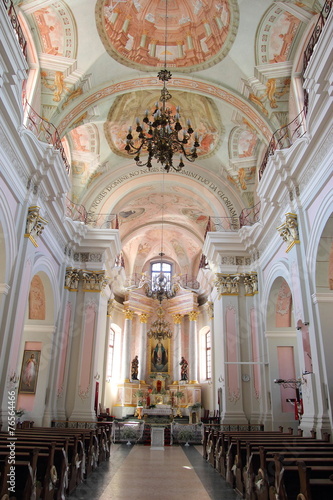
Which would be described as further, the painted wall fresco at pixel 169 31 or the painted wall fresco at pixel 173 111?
the painted wall fresco at pixel 173 111

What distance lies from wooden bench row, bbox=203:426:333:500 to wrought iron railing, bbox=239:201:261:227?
8237mm

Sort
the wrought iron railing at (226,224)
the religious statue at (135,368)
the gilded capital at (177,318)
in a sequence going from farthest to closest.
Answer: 1. the gilded capital at (177,318)
2. the religious statue at (135,368)
3. the wrought iron railing at (226,224)

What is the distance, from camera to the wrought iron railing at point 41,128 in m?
9.45

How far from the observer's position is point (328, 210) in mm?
7414

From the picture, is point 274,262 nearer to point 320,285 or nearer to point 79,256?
point 320,285

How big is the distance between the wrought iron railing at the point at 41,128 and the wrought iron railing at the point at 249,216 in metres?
6.62

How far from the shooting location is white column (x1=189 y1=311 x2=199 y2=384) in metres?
18.8

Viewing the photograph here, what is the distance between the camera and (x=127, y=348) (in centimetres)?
1931

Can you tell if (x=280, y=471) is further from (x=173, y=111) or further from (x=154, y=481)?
(x=173, y=111)

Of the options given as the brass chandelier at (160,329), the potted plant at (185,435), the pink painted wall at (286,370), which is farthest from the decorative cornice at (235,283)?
the brass chandelier at (160,329)

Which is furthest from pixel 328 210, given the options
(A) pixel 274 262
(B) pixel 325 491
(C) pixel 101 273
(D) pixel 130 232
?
(D) pixel 130 232

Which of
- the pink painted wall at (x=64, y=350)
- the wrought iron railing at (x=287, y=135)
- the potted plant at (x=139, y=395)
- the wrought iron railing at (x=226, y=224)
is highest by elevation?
the wrought iron railing at (x=287, y=135)

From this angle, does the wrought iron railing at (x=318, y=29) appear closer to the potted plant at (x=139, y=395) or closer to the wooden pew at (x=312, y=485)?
the wooden pew at (x=312, y=485)

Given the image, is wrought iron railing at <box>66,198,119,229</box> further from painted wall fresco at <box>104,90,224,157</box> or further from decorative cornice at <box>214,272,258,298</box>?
decorative cornice at <box>214,272,258,298</box>
